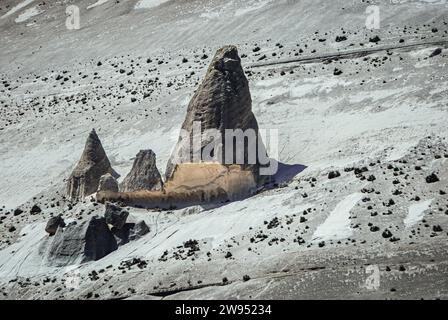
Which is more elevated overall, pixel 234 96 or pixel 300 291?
pixel 234 96

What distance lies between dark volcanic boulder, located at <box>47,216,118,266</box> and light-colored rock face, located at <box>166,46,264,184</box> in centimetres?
522

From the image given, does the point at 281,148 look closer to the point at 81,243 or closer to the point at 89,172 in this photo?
the point at 89,172

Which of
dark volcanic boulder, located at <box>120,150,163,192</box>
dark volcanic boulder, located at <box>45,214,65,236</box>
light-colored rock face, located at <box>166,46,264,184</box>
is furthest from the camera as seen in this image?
dark volcanic boulder, located at <box>120,150,163,192</box>

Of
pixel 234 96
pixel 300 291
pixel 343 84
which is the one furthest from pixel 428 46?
pixel 300 291

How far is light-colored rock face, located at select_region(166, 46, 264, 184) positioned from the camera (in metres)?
42.0

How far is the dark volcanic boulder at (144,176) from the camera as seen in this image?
42125mm

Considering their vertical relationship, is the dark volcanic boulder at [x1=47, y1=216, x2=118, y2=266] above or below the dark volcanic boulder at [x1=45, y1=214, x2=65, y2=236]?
below

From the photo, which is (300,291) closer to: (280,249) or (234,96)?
(280,249)

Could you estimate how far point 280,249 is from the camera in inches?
1283

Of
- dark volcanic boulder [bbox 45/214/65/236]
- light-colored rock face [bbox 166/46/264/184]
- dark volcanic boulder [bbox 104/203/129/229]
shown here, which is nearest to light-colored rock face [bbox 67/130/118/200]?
light-colored rock face [bbox 166/46/264/184]

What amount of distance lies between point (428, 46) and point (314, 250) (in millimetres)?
30961

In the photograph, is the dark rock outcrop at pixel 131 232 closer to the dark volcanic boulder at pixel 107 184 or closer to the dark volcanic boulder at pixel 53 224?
the dark volcanic boulder at pixel 53 224

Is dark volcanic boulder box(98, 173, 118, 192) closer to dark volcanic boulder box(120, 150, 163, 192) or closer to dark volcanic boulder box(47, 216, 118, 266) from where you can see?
dark volcanic boulder box(120, 150, 163, 192)
